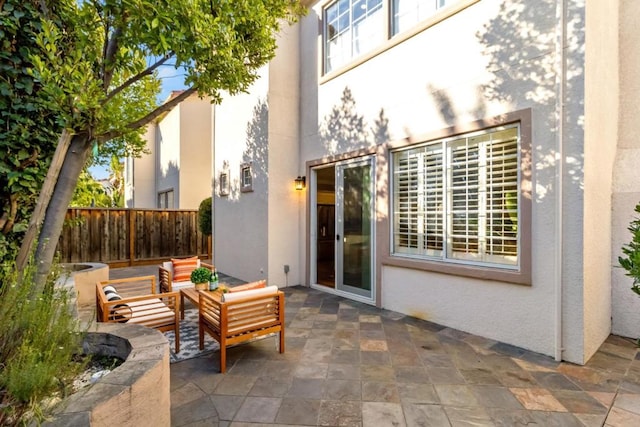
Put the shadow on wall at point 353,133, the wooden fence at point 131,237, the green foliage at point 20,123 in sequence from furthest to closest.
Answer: the wooden fence at point 131,237 < the shadow on wall at point 353,133 < the green foliage at point 20,123

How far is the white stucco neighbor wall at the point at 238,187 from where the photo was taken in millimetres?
6969

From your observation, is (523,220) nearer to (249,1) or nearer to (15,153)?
(249,1)

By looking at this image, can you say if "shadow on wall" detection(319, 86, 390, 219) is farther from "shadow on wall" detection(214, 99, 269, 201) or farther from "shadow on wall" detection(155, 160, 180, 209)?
"shadow on wall" detection(155, 160, 180, 209)

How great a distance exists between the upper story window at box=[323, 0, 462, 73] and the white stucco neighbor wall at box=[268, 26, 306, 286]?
3.15 feet

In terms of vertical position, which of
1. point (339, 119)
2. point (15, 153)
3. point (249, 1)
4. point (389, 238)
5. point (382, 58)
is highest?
point (382, 58)

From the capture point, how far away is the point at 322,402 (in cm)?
270

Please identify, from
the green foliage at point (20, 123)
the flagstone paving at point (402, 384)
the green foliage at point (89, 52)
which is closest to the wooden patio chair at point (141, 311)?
the flagstone paving at point (402, 384)

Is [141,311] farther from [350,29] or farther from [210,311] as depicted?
[350,29]

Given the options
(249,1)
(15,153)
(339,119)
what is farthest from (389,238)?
(15,153)

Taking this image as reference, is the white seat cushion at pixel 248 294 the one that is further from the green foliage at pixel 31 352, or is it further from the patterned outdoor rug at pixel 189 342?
the green foliage at pixel 31 352

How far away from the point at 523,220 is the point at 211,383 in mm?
3807

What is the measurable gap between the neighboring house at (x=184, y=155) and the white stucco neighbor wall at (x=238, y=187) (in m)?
4.23

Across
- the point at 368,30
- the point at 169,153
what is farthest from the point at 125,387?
the point at 169,153

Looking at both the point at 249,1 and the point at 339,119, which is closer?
the point at 249,1
